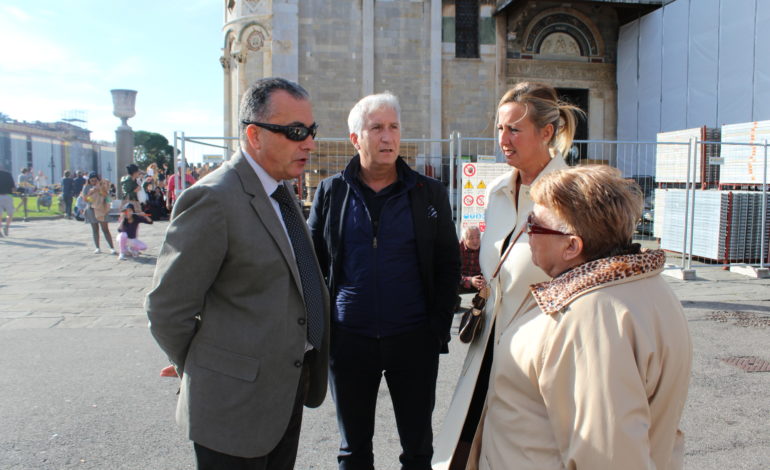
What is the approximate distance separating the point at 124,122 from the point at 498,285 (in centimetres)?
1801

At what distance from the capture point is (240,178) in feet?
6.88

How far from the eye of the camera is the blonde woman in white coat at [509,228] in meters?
2.26

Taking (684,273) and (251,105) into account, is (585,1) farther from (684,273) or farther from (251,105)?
(251,105)

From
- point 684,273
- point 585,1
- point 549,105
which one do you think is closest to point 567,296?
point 549,105

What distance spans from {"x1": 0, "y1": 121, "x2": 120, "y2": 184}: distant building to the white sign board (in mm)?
58339

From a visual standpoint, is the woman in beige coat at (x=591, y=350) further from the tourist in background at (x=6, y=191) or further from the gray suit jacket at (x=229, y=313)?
the tourist in background at (x=6, y=191)

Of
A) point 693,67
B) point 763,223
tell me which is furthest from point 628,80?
point 763,223

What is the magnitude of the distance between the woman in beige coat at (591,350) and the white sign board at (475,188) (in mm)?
5979

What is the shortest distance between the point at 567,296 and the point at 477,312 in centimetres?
90

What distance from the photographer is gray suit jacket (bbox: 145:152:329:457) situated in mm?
1943

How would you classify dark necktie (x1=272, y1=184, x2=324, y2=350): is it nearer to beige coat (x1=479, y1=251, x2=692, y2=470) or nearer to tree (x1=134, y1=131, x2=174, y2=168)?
beige coat (x1=479, y1=251, x2=692, y2=470)

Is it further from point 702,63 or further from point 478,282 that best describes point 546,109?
point 702,63

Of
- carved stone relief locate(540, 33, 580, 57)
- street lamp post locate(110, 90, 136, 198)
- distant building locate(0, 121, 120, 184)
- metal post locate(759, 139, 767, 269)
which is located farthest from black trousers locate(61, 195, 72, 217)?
distant building locate(0, 121, 120, 184)

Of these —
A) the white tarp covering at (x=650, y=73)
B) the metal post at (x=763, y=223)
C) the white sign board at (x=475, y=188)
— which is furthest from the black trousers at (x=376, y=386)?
the white tarp covering at (x=650, y=73)
